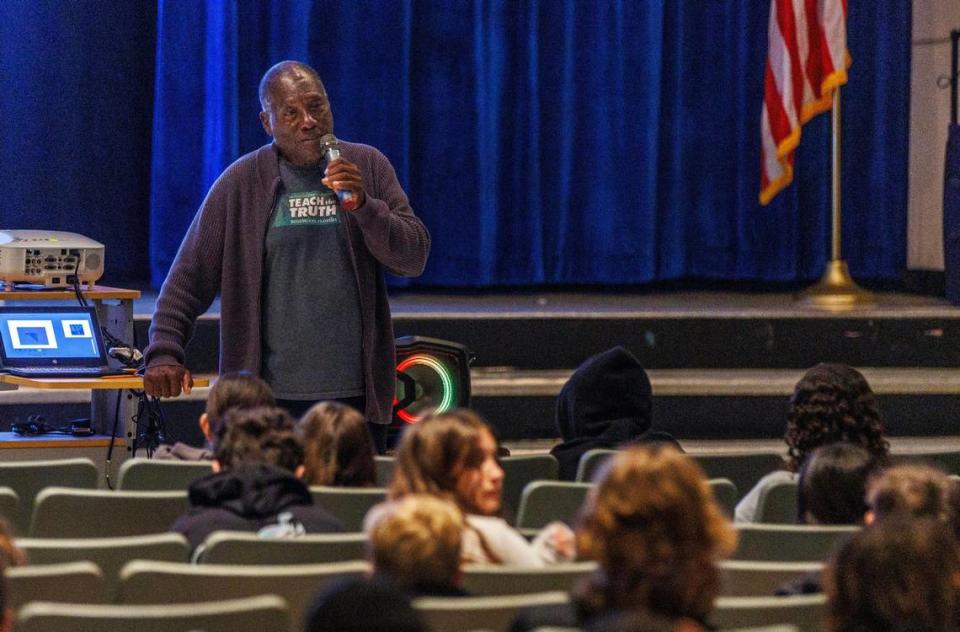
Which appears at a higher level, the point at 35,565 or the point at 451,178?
the point at 451,178

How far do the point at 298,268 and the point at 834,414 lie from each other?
1552mm

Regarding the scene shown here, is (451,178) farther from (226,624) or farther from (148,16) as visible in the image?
(226,624)

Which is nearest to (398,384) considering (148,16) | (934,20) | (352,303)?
(352,303)

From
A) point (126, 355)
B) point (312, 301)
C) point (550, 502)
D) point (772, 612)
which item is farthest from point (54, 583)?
point (126, 355)

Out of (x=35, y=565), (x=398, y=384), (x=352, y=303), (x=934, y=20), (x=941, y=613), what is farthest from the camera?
(x=934, y=20)

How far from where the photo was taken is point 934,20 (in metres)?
8.62

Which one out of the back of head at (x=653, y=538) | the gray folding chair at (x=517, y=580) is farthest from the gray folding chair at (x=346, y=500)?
the back of head at (x=653, y=538)

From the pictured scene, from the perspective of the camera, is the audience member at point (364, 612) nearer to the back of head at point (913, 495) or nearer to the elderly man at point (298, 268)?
the back of head at point (913, 495)

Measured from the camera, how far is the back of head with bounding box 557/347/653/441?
4.45 m

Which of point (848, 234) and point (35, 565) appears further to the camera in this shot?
point (848, 234)

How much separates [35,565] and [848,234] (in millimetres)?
6819

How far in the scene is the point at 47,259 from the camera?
5.41 m

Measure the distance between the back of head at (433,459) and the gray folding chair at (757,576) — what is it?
1.73ft

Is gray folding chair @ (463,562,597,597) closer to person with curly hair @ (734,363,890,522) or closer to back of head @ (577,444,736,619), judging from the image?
back of head @ (577,444,736,619)
